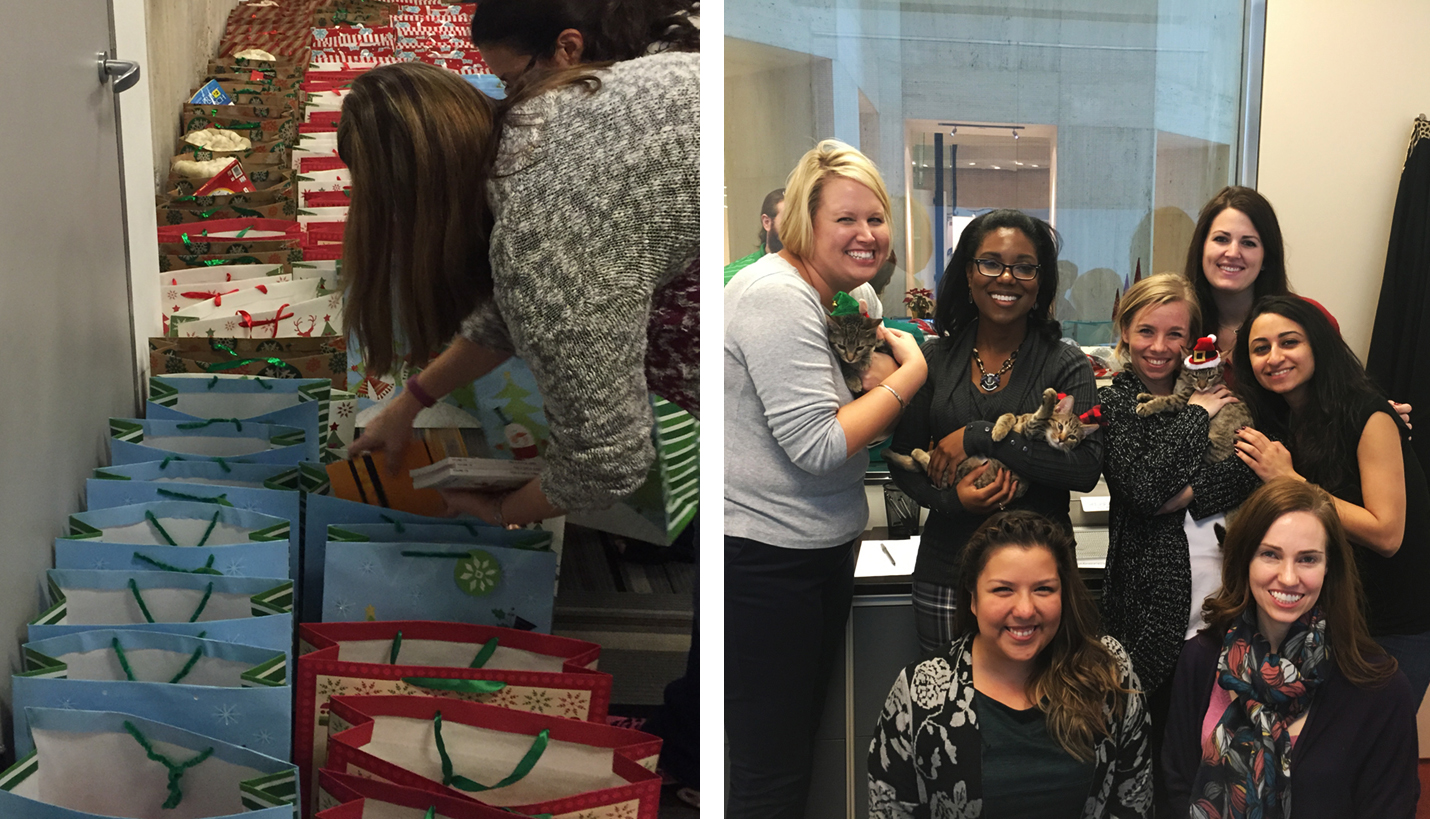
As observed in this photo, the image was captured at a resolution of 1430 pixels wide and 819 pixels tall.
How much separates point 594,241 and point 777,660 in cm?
62

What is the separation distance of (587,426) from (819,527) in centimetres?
35

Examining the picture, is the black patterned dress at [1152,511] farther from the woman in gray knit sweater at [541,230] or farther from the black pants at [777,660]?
the woman in gray knit sweater at [541,230]

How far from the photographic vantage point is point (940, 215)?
1.28 meters

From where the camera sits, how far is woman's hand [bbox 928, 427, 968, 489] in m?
1.30

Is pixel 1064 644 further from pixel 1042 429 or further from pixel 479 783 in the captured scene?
pixel 479 783

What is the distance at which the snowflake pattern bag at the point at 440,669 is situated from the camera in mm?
1149

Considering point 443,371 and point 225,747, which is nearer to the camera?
point 225,747

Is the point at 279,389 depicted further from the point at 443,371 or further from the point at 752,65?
the point at 752,65

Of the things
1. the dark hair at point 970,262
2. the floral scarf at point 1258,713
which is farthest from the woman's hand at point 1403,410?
the dark hair at point 970,262

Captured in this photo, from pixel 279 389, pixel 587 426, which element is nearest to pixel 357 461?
pixel 279 389

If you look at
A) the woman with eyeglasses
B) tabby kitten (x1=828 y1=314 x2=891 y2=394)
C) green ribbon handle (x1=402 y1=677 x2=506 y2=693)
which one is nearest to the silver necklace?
the woman with eyeglasses

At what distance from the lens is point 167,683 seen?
1085 millimetres

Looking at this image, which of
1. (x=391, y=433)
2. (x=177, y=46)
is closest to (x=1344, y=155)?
(x=391, y=433)

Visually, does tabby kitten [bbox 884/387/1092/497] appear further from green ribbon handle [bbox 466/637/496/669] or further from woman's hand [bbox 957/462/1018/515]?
green ribbon handle [bbox 466/637/496/669]
